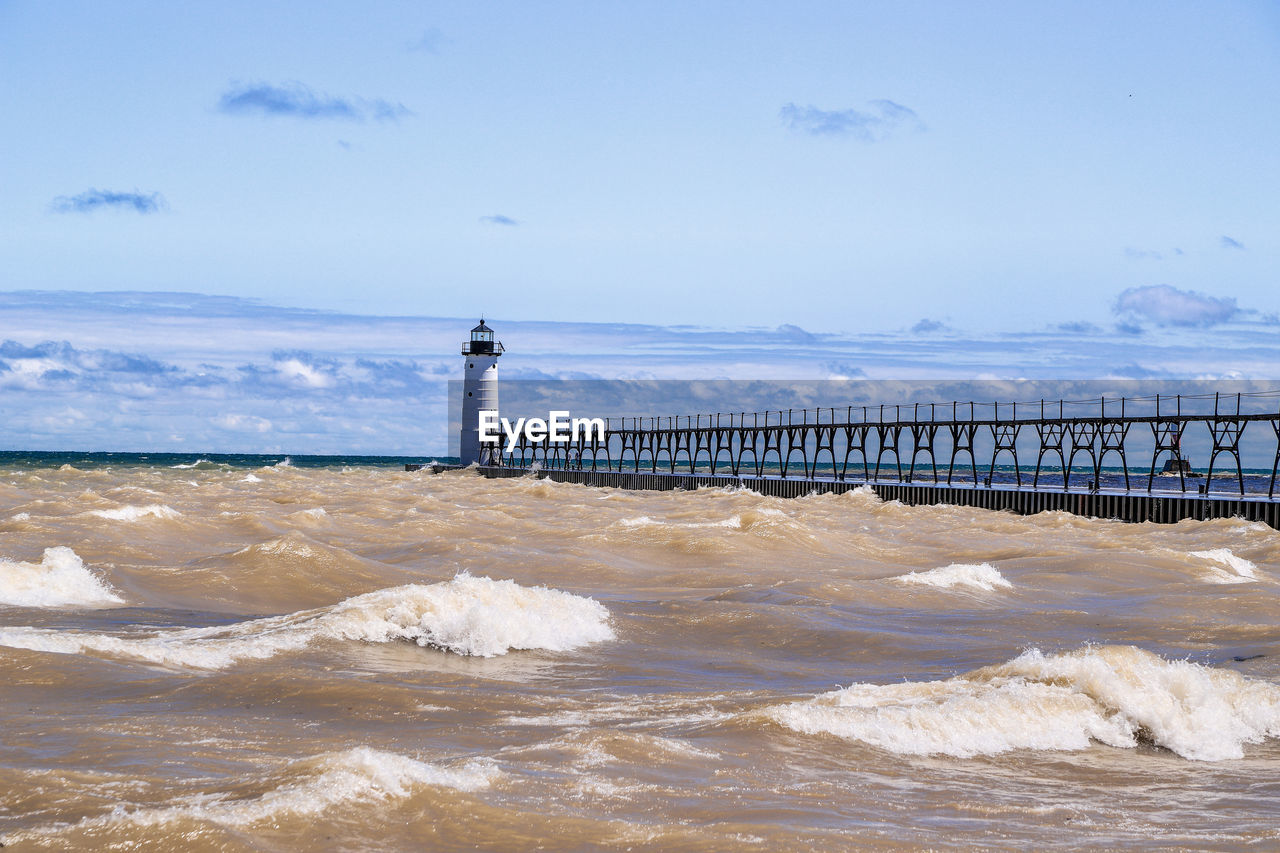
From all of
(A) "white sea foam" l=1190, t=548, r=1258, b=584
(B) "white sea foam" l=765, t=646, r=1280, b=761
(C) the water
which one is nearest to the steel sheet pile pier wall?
(A) "white sea foam" l=1190, t=548, r=1258, b=584

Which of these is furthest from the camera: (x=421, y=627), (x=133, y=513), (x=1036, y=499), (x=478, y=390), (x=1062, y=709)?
(x=478, y=390)

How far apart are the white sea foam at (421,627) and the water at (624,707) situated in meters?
0.03

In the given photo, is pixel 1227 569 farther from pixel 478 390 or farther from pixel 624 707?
pixel 478 390

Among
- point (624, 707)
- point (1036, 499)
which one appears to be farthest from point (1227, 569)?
point (1036, 499)

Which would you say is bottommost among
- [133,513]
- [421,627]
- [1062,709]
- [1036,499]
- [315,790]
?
[1036,499]

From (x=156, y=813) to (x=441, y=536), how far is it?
17.0m

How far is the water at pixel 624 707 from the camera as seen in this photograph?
509cm

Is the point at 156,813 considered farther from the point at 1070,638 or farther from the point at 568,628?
the point at 1070,638

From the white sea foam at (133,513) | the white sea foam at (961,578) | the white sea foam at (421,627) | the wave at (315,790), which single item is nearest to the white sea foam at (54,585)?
the white sea foam at (421,627)

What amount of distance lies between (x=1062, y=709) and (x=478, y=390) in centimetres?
5664

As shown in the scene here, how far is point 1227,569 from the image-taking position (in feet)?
55.7

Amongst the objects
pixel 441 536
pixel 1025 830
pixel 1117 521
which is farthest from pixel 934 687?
pixel 1117 521

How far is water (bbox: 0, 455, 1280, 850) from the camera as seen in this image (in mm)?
5086

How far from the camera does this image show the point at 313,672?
8586mm
